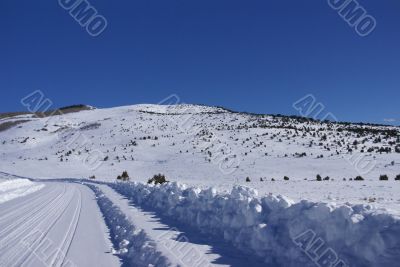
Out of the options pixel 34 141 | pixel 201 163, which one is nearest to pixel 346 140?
pixel 201 163

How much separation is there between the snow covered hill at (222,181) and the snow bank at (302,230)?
0.06 ft

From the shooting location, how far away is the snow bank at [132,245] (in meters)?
6.90

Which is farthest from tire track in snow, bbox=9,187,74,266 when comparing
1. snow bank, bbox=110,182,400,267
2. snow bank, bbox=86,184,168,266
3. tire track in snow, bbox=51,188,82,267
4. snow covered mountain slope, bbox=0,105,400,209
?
snow covered mountain slope, bbox=0,105,400,209

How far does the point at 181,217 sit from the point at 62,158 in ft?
170

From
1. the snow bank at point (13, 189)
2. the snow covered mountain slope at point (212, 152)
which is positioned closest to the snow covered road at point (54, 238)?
the snow covered mountain slope at point (212, 152)

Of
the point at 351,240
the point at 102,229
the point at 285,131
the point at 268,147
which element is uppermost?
the point at 285,131

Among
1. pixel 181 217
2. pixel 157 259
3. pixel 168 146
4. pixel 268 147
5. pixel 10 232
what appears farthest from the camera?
pixel 168 146

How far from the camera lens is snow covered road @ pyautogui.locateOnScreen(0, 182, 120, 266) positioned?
7.10 m

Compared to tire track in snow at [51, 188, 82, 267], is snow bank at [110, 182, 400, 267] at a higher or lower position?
higher

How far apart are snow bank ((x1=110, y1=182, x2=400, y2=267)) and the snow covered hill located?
0.06ft

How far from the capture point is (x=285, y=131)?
57.2 metres

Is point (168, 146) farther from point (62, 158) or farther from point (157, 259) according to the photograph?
point (157, 259)

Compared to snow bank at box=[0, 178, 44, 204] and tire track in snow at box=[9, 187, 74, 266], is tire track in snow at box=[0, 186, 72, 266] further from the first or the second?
snow bank at box=[0, 178, 44, 204]

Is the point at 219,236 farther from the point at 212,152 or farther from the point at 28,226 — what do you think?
the point at 212,152
